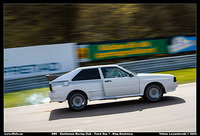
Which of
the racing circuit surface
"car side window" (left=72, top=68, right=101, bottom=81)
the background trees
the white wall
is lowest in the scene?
the racing circuit surface

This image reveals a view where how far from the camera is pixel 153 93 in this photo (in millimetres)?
8695

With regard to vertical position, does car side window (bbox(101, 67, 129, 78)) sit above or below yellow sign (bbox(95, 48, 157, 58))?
below

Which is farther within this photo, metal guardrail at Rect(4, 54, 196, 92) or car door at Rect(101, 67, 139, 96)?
metal guardrail at Rect(4, 54, 196, 92)

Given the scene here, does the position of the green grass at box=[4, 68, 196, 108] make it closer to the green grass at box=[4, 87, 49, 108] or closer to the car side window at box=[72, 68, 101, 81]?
the green grass at box=[4, 87, 49, 108]

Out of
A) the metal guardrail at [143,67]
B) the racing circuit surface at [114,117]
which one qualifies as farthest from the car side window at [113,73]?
the metal guardrail at [143,67]

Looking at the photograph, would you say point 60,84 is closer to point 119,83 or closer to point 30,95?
point 119,83

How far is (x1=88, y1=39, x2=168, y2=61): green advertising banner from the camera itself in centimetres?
1611

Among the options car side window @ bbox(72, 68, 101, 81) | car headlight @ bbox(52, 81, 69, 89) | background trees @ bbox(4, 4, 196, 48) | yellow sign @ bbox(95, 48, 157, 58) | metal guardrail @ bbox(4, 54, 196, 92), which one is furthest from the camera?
background trees @ bbox(4, 4, 196, 48)

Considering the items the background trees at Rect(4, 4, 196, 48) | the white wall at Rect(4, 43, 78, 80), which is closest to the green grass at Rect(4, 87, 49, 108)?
the white wall at Rect(4, 43, 78, 80)

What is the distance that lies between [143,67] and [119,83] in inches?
284

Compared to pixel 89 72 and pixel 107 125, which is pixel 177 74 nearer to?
pixel 89 72

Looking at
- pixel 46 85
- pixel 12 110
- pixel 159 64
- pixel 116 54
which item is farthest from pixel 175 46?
pixel 12 110

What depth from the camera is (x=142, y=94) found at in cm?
863

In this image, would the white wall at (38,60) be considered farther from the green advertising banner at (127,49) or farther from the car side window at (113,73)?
→ the car side window at (113,73)
